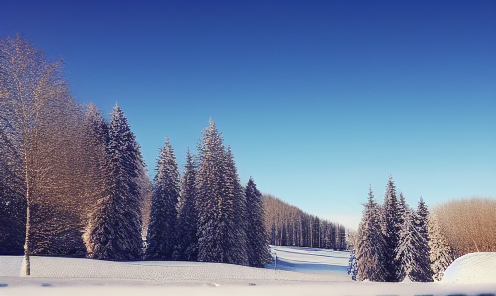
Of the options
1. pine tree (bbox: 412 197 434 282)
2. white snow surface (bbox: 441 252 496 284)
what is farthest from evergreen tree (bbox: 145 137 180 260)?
white snow surface (bbox: 441 252 496 284)

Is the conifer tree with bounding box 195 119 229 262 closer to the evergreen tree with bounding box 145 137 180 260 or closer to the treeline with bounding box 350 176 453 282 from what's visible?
the evergreen tree with bounding box 145 137 180 260

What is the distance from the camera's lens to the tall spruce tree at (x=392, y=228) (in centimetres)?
1427

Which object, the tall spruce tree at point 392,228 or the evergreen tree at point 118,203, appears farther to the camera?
the evergreen tree at point 118,203

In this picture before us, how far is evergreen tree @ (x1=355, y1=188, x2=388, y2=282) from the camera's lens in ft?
50.3

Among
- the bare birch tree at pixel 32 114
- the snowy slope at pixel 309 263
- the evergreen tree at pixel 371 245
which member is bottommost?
the snowy slope at pixel 309 263

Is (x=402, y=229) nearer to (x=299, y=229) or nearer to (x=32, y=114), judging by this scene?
(x=32, y=114)

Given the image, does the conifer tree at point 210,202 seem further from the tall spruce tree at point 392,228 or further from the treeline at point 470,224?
the treeline at point 470,224

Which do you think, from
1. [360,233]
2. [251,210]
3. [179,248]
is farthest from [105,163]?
[360,233]

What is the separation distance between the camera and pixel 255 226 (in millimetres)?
22438

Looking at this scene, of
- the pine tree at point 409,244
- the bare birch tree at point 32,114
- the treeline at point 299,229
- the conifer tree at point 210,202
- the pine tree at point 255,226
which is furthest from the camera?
the treeline at point 299,229

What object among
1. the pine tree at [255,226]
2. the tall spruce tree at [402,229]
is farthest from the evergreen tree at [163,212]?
the tall spruce tree at [402,229]

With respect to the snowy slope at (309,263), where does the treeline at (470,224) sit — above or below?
above

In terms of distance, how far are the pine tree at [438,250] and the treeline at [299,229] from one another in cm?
2912

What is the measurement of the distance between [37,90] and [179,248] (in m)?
11.8
